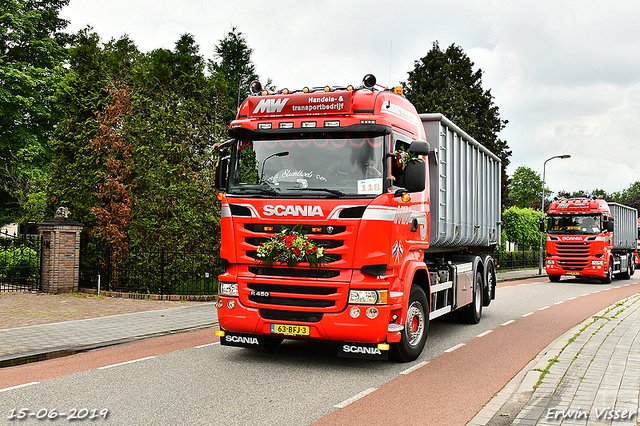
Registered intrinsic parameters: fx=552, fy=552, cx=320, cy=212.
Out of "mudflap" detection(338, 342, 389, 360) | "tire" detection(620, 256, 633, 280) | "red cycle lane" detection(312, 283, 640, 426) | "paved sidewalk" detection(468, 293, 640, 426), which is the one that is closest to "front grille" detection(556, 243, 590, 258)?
"tire" detection(620, 256, 633, 280)

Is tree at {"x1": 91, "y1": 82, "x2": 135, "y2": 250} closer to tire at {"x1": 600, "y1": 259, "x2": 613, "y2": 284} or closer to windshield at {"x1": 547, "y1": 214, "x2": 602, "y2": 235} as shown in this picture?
windshield at {"x1": 547, "y1": 214, "x2": 602, "y2": 235}

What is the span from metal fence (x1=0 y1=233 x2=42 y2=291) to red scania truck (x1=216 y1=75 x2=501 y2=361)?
1009 cm

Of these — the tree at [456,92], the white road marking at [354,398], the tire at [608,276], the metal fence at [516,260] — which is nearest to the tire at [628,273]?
the tire at [608,276]

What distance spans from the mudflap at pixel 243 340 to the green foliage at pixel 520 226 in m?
34.5

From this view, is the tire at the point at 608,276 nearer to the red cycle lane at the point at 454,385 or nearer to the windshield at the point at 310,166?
the red cycle lane at the point at 454,385

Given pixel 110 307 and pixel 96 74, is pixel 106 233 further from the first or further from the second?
pixel 96 74

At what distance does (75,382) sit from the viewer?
622cm

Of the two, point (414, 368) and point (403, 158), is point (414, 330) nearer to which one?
point (414, 368)

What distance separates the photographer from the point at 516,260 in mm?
34969

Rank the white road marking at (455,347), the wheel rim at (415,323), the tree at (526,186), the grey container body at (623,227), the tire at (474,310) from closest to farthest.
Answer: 1. the wheel rim at (415,323)
2. the white road marking at (455,347)
3. the tire at (474,310)
4. the grey container body at (623,227)
5. the tree at (526,186)

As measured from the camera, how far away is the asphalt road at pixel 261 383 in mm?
5109

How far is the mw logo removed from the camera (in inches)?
287

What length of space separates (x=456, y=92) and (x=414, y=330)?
33.4 m

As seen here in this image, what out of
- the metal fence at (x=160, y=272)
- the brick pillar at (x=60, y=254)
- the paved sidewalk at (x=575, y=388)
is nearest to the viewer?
the paved sidewalk at (x=575, y=388)
